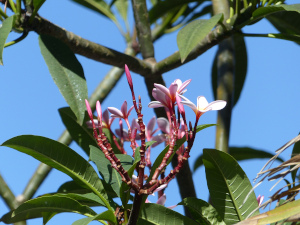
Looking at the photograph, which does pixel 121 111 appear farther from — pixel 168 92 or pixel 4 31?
pixel 4 31

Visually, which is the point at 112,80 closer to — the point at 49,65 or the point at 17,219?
the point at 49,65

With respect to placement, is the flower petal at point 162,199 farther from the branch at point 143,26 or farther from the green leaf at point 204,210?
the branch at point 143,26

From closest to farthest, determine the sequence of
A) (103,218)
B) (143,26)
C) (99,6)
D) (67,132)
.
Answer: (103,218)
(143,26)
(67,132)
(99,6)

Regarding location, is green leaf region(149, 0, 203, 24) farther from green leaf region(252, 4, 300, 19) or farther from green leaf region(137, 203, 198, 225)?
green leaf region(137, 203, 198, 225)

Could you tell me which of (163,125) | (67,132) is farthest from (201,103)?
(67,132)

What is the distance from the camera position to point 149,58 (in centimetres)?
127

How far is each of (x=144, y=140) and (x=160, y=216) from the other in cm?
18

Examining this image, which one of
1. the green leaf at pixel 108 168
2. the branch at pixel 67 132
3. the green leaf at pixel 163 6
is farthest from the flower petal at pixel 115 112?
the green leaf at pixel 163 6

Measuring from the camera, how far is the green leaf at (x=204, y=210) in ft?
2.72

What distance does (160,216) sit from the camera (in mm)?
801

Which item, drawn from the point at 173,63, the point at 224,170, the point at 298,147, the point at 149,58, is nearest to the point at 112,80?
the point at 149,58

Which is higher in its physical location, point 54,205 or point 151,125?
point 151,125

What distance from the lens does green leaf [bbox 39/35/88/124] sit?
1.02 metres

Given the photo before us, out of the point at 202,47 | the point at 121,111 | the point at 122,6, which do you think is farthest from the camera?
the point at 122,6
